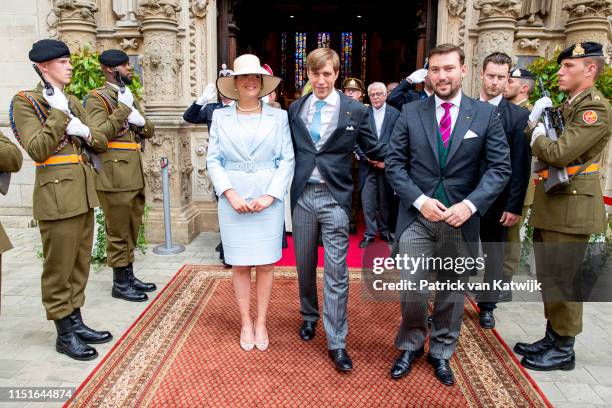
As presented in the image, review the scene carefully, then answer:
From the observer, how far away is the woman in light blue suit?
3096 millimetres

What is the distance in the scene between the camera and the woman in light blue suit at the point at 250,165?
3096 millimetres

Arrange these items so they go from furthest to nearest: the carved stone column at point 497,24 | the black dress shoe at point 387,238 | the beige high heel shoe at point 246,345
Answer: the black dress shoe at point 387,238, the carved stone column at point 497,24, the beige high heel shoe at point 246,345

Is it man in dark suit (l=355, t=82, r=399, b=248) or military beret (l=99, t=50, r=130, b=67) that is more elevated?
military beret (l=99, t=50, r=130, b=67)

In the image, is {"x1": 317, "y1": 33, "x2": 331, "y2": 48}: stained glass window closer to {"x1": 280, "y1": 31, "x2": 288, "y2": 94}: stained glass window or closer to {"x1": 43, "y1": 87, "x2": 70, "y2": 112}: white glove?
{"x1": 280, "y1": 31, "x2": 288, "y2": 94}: stained glass window

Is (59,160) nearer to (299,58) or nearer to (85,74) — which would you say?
(85,74)

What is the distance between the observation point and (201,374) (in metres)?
3.04

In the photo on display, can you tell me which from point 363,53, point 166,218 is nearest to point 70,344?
point 166,218

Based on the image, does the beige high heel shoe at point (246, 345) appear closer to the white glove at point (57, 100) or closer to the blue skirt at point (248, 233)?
the blue skirt at point (248, 233)

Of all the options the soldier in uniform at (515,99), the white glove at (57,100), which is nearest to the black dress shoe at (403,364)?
the soldier in uniform at (515,99)

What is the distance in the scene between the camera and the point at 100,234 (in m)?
5.03

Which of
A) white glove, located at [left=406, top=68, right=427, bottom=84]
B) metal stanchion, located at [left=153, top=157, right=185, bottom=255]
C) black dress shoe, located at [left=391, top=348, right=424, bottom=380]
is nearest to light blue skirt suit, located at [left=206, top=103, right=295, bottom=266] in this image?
black dress shoe, located at [left=391, top=348, right=424, bottom=380]

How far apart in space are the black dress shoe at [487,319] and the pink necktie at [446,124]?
169cm

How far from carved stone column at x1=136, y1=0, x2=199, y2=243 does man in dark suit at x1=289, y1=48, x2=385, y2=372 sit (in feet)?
10.1

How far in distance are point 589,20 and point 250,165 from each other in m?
4.91
